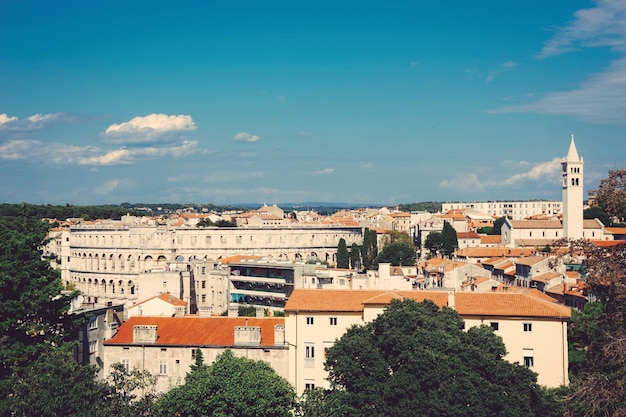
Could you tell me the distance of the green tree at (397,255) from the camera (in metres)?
91.9

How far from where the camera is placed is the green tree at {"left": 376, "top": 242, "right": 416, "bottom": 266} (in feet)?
302

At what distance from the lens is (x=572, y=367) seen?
3256cm

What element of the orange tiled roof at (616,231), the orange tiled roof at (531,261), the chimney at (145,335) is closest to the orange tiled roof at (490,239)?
the orange tiled roof at (616,231)

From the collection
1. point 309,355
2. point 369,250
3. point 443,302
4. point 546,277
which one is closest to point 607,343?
point 443,302

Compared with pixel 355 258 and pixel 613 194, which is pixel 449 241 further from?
pixel 613 194

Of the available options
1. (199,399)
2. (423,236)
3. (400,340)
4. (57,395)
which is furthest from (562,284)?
(423,236)

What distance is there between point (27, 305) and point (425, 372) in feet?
44.2

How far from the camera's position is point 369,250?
100m

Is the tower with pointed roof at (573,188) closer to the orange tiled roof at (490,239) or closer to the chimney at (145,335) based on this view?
the orange tiled roof at (490,239)

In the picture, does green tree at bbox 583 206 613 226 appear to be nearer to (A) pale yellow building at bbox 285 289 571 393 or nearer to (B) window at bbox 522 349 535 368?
(A) pale yellow building at bbox 285 289 571 393

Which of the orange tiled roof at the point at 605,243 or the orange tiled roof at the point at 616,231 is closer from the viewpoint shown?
the orange tiled roof at the point at 605,243

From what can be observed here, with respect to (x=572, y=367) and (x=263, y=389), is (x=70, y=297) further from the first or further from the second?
(x=572, y=367)

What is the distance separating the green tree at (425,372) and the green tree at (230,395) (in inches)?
73.4

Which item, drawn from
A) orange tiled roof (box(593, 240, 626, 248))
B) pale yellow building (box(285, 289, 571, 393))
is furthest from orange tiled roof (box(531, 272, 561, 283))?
pale yellow building (box(285, 289, 571, 393))
